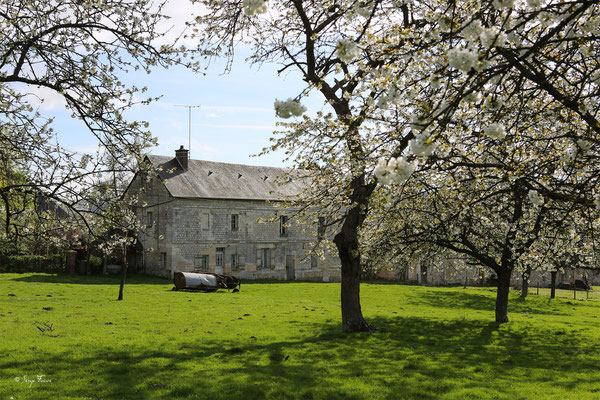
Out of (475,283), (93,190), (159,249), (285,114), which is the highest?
(285,114)

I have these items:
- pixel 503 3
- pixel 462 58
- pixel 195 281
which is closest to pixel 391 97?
pixel 462 58

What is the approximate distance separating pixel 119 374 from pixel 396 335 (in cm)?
857

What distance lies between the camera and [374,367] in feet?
33.9

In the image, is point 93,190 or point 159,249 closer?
point 93,190

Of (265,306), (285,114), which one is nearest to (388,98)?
(285,114)

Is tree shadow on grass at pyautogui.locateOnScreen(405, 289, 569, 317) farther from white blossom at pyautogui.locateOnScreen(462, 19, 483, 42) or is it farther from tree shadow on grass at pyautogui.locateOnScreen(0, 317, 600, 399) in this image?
white blossom at pyautogui.locateOnScreen(462, 19, 483, 42)

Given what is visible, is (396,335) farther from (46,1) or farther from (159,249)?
(159,249)

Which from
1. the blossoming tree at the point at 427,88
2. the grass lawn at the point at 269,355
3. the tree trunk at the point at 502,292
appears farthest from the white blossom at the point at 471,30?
the tree trunk at the point at 502,292

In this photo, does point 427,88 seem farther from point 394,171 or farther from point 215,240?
point 215,240

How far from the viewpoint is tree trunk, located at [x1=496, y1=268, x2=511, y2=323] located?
1791cm

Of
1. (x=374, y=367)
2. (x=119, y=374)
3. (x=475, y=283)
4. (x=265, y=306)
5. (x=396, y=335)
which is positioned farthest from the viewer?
(x=475, y=283)

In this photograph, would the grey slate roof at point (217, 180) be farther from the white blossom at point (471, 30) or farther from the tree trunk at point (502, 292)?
the white blossom at point (471, 30)

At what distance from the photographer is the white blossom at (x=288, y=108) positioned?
22.2 ft

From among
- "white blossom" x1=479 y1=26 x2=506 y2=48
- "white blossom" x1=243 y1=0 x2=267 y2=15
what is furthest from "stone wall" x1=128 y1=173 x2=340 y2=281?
"white blossom" x1=479 y1=26 x2=506 y2=48
